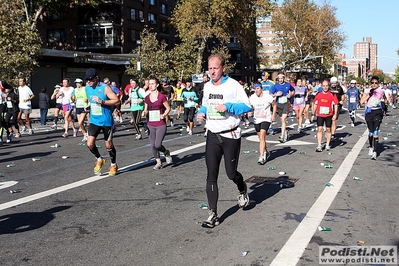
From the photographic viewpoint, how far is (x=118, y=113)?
75.2 ft

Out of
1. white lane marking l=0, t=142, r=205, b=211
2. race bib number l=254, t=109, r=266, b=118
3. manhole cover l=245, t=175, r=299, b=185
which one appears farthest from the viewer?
race bib number l=254, t=109, r=266, b=118

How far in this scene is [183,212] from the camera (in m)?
6.18

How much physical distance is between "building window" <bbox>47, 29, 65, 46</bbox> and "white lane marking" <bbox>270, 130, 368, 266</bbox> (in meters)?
53.2

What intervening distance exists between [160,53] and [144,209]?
38.8m

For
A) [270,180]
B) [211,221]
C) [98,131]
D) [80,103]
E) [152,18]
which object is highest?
[152,18]

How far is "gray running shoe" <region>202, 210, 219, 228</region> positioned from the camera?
5.46 metres

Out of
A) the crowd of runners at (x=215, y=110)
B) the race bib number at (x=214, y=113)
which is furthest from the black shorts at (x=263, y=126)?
the race bib number at (x=214, y=113)

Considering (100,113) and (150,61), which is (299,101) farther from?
(150,61)

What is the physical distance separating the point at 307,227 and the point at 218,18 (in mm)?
41492

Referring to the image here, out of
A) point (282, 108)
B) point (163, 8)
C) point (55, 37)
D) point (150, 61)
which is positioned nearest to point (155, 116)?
point (282, 108)

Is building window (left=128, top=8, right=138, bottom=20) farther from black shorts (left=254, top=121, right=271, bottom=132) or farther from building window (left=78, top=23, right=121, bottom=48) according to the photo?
black shorts (left=254, top=121, right=271, bottom=132)

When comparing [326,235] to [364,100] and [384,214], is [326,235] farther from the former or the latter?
[364,100]

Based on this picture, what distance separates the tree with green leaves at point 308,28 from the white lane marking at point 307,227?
57122 mm
